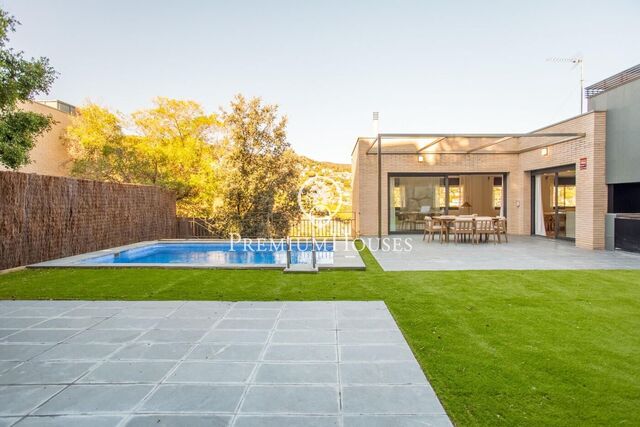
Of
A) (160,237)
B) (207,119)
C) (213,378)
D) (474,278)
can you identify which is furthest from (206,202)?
(213,378)

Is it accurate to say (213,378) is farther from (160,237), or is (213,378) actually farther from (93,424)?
(160,237)

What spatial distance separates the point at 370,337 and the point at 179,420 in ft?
6.67

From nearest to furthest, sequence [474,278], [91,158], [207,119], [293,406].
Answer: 1. [293,406]
2. [474,278]
3. [91,158]
4. [207,119]

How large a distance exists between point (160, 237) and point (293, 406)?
41.6 feet

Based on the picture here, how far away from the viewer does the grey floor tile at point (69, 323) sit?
4.29 meters

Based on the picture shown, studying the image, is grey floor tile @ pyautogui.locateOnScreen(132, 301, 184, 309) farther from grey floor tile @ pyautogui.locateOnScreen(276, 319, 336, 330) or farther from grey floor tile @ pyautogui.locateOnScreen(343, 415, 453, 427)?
grey floor tile @ pyautogui.locateOnScreen(343, 415, 453, 427)

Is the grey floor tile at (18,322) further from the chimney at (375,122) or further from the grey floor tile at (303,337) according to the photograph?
the chimney at (375,122)

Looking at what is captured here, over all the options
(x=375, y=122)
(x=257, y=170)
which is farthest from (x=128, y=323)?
(x=375, y=122)

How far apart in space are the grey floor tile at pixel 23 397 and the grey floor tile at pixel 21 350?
2.30 ft

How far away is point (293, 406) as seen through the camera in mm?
2549

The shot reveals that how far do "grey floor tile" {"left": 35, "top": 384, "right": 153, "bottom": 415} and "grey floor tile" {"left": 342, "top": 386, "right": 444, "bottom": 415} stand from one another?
1475 millimetres

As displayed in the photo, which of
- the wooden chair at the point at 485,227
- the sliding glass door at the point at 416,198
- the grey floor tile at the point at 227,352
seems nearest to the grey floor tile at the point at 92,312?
the grey floor tile at the point at 227,352

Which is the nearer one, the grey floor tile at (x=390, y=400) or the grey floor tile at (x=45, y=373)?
the grey floor tile at (x=390, y=400)

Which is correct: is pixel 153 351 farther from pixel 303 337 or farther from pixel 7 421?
pixel 303 337
